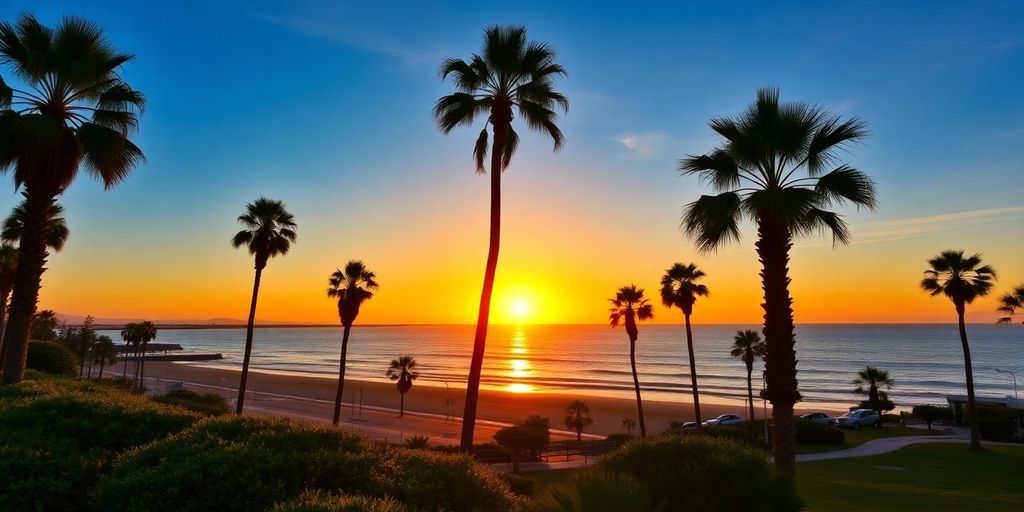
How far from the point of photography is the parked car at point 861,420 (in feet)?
153

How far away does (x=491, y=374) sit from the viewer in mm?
110375

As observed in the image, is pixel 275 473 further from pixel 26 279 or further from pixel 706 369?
pixel 706 369

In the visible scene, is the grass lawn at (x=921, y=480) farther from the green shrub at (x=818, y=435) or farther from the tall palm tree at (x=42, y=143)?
the tall palm tree at (x=42, y=143)

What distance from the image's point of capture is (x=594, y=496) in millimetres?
4805

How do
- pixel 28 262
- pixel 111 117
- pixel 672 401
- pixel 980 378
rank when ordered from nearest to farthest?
pixel 28 262
pixel 111 117
pixel 672 401
pixel 980 378

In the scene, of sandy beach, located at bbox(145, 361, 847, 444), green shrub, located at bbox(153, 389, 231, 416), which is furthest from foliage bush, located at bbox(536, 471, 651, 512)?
sandy beach, located at bbox(145, 361, 847, 444)

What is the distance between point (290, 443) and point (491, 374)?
105m

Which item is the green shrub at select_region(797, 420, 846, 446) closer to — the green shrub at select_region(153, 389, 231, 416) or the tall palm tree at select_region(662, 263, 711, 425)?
the tall palm tree at select_region(662, 263, 711, 425)

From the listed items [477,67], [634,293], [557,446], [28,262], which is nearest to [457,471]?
[477,67]

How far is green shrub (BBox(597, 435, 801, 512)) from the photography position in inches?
318

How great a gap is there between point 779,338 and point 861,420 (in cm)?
4289

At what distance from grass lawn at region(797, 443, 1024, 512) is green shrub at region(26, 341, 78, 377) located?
1241 inches

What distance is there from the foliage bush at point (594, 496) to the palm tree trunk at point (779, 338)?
29.1 ft

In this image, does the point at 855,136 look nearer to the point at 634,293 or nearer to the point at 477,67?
the point at 477,67
